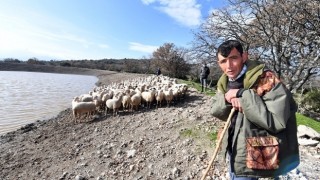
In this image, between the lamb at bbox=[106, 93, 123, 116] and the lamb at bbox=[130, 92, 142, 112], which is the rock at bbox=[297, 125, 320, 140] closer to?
the lamb at bbox=[130, 92, 142, 112]

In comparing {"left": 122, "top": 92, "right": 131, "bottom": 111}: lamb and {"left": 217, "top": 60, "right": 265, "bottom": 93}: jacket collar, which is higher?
{"left": 217, "top": 60, "right": 265, "bottom": 93}: jacket collar

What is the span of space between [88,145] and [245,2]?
1115 centimetres

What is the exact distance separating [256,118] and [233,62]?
1.78 feet

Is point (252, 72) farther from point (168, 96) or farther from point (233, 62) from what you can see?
point (168, 96)

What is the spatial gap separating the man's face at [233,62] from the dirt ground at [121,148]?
3.66 metres

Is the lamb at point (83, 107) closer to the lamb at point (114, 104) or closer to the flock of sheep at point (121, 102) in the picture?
the flock of sheep at point (121, 102)

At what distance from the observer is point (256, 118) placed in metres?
2.45

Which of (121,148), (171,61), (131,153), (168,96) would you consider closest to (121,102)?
(168,96)

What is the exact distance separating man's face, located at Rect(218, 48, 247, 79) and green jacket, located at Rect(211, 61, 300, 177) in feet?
0.27

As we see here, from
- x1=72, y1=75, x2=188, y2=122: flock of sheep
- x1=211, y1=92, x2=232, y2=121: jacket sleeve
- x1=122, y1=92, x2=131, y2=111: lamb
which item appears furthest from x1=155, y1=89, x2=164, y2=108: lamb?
x1=211, y1=92, x2=232, y2=121: jacket sleeve

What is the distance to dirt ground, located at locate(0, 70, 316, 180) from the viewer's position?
261 inches

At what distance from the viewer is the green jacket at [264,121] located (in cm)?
238

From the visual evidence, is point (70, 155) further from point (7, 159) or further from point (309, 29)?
point (309, 29)

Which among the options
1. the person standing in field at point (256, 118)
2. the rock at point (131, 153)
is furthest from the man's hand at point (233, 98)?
the rock at point (131, 153)
